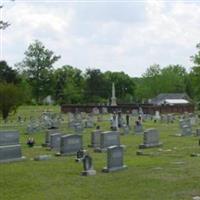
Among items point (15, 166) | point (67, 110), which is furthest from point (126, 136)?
point (67, 110)

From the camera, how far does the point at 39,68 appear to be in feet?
392

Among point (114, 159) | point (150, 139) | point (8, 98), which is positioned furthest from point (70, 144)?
point (8, 98)

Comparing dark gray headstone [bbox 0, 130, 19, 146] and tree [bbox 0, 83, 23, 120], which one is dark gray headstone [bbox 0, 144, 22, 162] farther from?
tree [bbox 0, 83, 23, 120]

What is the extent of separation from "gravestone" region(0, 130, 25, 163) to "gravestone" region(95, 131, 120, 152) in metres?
4.02

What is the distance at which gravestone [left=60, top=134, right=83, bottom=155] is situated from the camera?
69.6 ft

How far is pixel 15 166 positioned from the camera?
18.1m

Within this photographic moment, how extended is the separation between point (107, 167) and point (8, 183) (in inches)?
135

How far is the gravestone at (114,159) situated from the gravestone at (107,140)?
547 centimetres

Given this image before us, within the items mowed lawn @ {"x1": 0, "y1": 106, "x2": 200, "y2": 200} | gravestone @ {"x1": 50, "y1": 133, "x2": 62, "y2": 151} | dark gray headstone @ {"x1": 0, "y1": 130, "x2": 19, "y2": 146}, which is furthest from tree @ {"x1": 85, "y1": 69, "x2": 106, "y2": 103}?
mowed lawn @ {"x1": 0, "y1": 106, "x2": 200, "y2": 200}

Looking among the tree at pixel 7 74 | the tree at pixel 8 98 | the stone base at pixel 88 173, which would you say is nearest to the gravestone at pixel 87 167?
the stone base at pixel 88 173

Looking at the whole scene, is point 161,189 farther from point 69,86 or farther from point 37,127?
point 69,86

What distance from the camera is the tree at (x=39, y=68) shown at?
116m

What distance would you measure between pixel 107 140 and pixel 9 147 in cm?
481

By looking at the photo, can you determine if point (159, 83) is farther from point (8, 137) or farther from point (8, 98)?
point (8, 137)
